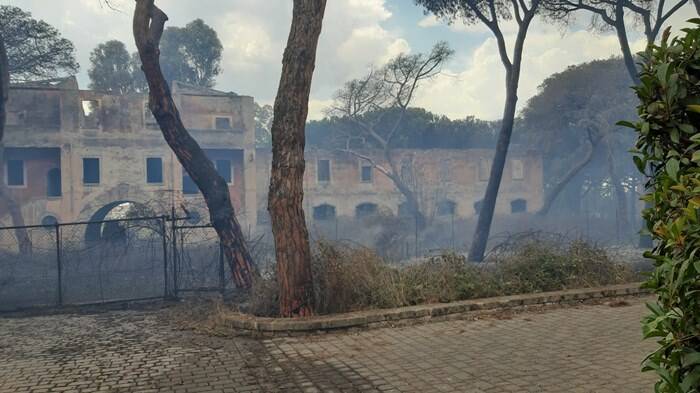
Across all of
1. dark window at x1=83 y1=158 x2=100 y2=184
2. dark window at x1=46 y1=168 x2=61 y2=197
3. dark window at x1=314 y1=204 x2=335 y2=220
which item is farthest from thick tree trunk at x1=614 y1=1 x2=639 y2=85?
dark window at x1=46 y1=168 x2=61 y2=197

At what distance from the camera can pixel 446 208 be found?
34719 mm

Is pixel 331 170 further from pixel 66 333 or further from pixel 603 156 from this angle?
pixel 66 333

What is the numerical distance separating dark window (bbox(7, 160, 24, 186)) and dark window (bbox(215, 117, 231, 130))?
9836mm

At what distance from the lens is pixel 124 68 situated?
42.6 m

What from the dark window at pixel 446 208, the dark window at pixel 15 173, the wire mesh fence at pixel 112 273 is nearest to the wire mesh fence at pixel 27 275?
the wire mesh fence at pixel 112 273

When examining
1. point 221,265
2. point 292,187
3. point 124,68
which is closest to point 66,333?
point 221,265

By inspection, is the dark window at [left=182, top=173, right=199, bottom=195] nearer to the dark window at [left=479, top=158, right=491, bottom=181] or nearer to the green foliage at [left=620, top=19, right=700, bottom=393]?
the dark window at [left=479, top=158, right=491, bottom=181]

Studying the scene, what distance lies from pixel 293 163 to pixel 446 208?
28.4 m

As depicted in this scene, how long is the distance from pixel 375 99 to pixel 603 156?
17698mm

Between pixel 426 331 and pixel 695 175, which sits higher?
pixel 695 175

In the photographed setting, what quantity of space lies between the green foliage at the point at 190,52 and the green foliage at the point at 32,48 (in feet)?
52.7

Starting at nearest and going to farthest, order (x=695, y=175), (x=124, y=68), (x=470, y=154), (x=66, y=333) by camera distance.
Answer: (x=695, y=175)
(x=66, y=333)
(x=470, y=154)
(x=124, y=68)

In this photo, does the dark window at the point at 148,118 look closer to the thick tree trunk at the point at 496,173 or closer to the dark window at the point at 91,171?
the dark window at the point at 91,171

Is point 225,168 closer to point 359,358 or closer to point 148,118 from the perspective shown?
point 148,118
